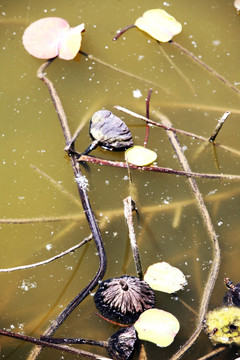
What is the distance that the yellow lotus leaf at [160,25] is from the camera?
95.9 inches

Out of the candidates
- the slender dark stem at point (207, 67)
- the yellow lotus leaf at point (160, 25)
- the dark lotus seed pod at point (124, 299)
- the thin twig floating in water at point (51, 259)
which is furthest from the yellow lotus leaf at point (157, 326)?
the yellow lotus leaf at point (160, 25)

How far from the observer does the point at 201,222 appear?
6.28 ft

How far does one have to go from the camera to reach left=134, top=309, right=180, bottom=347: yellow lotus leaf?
162 cm

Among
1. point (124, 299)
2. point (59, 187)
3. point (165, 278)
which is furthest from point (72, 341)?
point (59, 187)

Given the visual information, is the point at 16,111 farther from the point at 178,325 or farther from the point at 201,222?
the point at 178,325

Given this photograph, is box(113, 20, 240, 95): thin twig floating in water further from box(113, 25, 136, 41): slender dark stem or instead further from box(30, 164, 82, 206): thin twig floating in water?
box(30, 164, 82, 206): thin twig floating in water

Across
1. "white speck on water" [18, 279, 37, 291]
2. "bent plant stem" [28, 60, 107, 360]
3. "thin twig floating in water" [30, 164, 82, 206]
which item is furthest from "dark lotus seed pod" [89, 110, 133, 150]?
"white speck on water" [18, 279, 37, 291]

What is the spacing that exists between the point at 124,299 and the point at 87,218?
1.29ft

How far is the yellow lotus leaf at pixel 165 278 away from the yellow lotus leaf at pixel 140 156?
1.58 ft

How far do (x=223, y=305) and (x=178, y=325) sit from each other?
20cm

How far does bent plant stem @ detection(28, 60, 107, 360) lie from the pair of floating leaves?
0.28 feet

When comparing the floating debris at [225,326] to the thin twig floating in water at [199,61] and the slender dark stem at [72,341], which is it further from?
the thin twig floating in water at [199,61]

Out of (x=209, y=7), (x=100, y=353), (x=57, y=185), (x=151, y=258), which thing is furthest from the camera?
(x=209, y=7)

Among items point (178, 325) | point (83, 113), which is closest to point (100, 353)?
point (178, 325)
